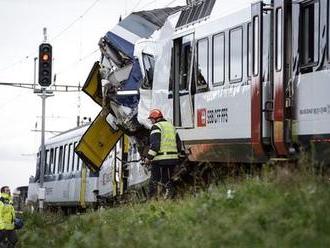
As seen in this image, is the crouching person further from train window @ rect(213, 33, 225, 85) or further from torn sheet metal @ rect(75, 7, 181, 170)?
train window @ rect(213, 33, 225, 85)

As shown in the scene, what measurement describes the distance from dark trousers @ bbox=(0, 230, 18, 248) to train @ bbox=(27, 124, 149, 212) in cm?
294

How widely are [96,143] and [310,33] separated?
10.00 meters

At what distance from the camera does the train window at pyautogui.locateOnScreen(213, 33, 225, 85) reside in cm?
1416

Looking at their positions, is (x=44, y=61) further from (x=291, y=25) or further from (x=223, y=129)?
(x=291, y=25)

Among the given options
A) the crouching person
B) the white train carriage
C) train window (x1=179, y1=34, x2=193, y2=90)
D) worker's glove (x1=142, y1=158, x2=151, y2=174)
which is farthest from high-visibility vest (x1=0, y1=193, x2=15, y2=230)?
train window (x1=179, y1=34, x2=193, y2=90)

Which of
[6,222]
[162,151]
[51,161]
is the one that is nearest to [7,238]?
[6,222]

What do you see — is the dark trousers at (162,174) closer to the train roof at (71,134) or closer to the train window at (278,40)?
the train window at (278,40)

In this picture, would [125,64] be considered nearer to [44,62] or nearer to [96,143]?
[96,143]

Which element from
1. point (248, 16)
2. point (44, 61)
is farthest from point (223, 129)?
point (44, 61)

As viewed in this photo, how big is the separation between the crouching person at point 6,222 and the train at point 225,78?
3180 mm

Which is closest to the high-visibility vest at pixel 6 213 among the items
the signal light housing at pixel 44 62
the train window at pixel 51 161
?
the signal light housing at pixel 44 62

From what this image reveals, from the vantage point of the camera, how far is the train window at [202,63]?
14.8 metres

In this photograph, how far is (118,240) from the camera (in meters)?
Answer: 8.47

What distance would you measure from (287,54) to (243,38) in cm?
144
